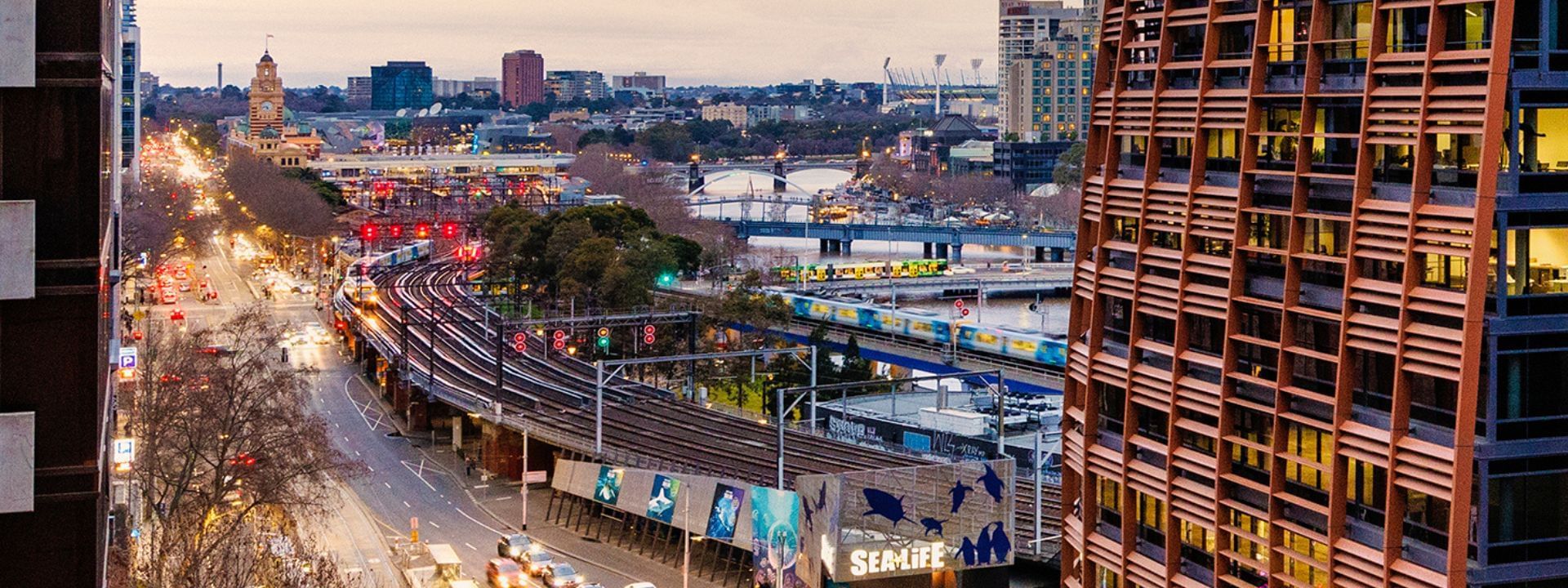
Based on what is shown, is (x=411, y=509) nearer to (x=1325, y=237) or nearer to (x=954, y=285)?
(x=1325, y=237)

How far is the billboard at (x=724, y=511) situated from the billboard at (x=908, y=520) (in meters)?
8.60

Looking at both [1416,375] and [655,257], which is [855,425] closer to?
[655,257]

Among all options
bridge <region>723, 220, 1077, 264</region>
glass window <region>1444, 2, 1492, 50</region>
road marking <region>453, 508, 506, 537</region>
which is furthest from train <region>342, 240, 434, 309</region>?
glass window <region>1444, 2, 1492, 50</region>

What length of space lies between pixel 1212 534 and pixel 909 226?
156486 millimetres

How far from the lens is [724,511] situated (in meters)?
50.3

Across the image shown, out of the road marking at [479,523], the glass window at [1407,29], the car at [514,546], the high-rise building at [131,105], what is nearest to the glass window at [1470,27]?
the glass window at [1407,29]

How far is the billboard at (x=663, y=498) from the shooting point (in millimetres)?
52969

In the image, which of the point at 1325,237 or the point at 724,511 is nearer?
the point at 1325,237

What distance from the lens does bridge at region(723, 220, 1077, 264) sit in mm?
173500

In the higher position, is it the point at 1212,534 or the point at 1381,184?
the point at 1381,184

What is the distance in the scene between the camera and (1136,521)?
29875mm

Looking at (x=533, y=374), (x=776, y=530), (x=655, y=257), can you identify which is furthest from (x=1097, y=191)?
(x=655, y=257)

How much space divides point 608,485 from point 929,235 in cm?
12321

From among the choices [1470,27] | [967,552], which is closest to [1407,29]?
[1470,27]
